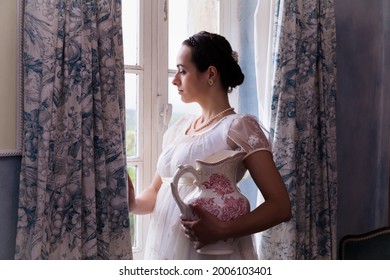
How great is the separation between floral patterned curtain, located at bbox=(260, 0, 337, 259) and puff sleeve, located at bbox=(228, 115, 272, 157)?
40cm

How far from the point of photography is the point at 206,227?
133 centimetres

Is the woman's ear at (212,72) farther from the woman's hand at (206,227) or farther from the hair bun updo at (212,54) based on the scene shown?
the woman's hand at (206,227)

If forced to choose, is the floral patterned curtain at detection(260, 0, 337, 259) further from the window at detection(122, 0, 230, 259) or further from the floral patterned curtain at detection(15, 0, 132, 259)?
the floral patterned curtain at detection(15, 0, 132, 259)

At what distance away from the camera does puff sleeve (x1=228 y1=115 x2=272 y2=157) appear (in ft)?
4.61

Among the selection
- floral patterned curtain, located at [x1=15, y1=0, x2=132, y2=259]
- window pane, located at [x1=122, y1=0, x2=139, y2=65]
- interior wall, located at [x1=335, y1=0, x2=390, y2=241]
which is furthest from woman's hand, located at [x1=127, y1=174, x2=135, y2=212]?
interior wall, located at [x1=335, y1=0, x2=390, y2=241]

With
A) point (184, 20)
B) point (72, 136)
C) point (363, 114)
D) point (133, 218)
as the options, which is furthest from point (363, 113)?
point (72, 136)

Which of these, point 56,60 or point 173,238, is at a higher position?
point 56,60

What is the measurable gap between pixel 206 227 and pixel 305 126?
72 centimetres

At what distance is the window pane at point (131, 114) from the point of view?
179 cm

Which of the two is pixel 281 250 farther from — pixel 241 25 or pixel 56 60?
pixel 56 60

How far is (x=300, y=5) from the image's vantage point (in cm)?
186

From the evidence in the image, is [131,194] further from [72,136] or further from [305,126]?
[305,126]
